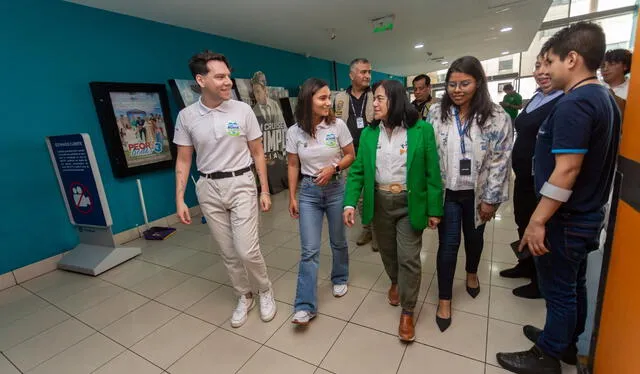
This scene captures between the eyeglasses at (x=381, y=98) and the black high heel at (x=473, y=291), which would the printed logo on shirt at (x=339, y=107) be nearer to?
the eyeglasses at (x=381, y=98)

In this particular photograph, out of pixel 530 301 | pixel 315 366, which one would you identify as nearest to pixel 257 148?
pixel 315 366

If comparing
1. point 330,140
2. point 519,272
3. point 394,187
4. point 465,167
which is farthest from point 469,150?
point 519,272

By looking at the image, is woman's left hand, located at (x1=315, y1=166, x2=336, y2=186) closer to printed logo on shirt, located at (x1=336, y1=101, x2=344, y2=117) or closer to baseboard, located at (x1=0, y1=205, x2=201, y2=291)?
printed logo on shirt, located at (x1=336, y1=101, x2=344, y2=117)

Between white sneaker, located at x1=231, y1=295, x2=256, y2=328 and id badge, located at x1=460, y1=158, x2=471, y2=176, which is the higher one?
id badge, located at x1=460, y1=158, x2=471, y2=176

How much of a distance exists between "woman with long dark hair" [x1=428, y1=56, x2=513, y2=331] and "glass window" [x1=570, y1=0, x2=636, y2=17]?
28.1 feet

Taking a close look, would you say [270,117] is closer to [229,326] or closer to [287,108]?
[287,108]

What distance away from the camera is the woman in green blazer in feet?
5.40

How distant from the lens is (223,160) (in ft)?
6.27

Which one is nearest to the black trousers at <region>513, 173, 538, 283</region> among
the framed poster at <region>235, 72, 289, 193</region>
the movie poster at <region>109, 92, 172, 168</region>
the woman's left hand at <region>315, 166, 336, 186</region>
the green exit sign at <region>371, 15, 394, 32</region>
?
the woman's left hand at <region>315, 166, 336, 186</region>

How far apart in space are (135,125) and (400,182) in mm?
3489

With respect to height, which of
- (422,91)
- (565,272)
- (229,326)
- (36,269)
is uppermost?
(422,91)

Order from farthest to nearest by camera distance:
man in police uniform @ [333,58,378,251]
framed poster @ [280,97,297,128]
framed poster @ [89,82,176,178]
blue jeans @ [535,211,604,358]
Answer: framed poster @ [280,97,297,128] < framed poster @ [89,82,176,178] < man in police uniform @ [333,58,378,251] < blue jeans @ [535,211,604,358]

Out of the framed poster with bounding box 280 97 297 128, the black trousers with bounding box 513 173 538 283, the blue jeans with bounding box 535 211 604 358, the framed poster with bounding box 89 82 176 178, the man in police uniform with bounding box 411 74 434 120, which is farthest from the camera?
the framed poster with bounding box 280 97 297 128

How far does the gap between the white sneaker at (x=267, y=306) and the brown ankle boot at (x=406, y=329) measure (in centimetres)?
88
